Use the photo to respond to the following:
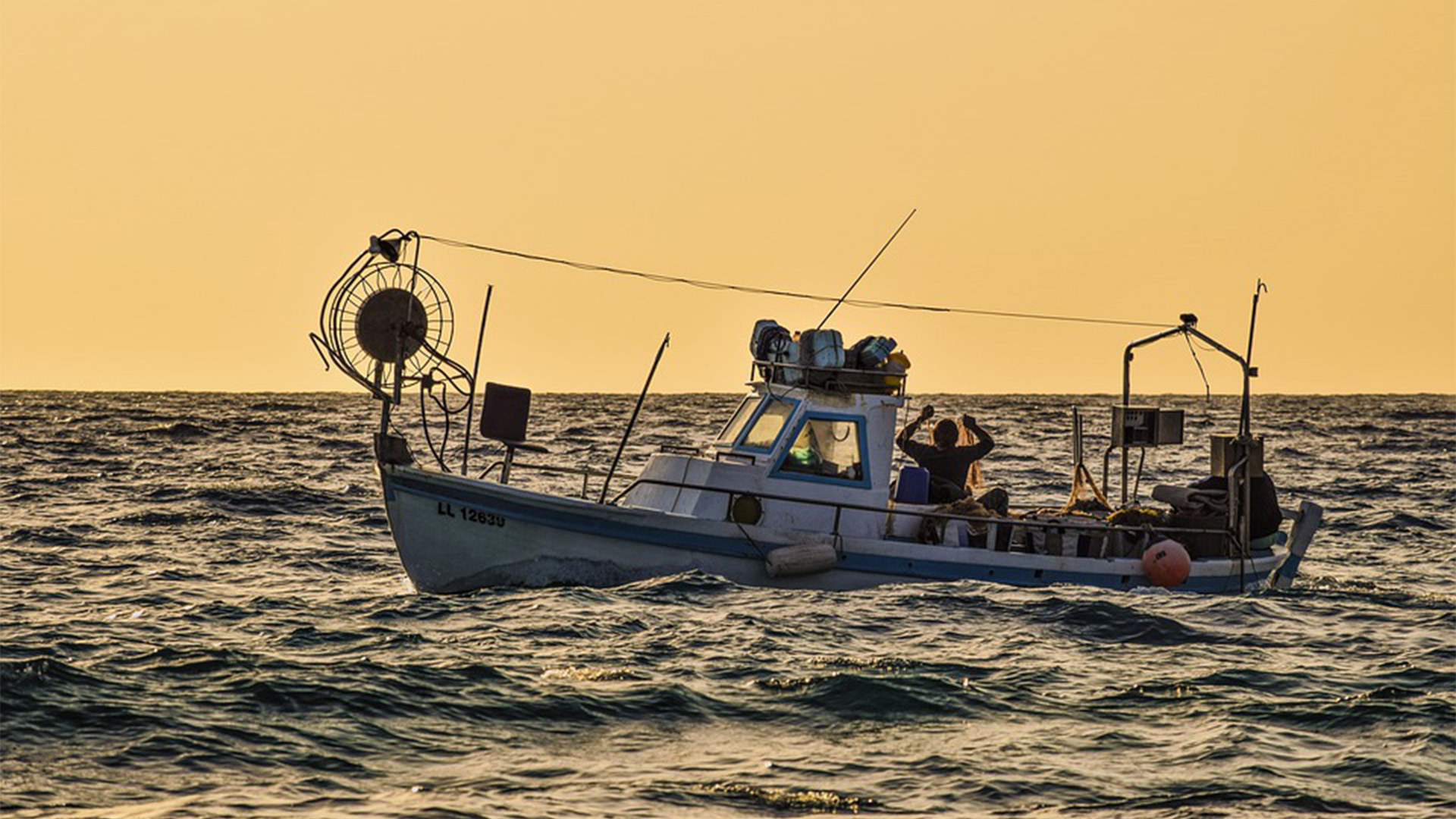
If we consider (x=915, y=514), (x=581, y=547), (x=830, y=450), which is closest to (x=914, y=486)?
(x=915, y=514)

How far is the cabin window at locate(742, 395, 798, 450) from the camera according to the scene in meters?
20.8

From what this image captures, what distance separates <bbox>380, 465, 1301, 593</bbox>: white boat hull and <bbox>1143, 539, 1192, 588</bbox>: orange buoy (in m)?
1.80

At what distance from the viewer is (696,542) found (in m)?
19.9

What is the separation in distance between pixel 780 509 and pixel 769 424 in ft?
3.82

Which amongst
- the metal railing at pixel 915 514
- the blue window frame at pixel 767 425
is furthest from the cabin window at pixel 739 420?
the metal railing at pixel 915 514

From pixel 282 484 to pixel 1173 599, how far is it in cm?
2654

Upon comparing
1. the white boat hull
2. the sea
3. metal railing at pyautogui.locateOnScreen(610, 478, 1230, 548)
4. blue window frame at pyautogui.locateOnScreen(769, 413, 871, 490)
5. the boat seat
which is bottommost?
the sea

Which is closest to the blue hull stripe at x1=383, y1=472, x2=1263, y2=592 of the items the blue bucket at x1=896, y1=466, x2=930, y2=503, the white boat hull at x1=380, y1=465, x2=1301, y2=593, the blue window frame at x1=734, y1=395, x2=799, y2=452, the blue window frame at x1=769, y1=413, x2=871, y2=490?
the white boat hull at x1=380, y1=465, x2=1301, y2=593

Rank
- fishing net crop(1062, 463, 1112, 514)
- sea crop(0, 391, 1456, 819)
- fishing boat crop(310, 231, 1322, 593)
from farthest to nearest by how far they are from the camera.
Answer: fishing net crop(1062, 463, 1112, 514) → fishing boat crop(310, 231, 1322, 593) → sea crop(0, 391, 1456, 819)

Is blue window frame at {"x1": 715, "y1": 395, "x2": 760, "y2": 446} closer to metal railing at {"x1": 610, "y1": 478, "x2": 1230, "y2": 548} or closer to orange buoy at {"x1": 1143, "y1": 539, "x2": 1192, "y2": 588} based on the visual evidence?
metal railing at {"x1": 610, "y1": 478, "x2": 1230, "y2": 548}

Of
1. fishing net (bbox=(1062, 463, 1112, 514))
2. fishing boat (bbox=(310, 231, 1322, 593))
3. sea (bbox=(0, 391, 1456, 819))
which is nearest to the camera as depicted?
sea (bbox=(0, 391, 1456, 819))

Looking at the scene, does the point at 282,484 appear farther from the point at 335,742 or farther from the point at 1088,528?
the point at 335,742

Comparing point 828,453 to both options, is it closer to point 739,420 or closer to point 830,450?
point 830,450

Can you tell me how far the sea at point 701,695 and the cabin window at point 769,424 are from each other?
1853mm
